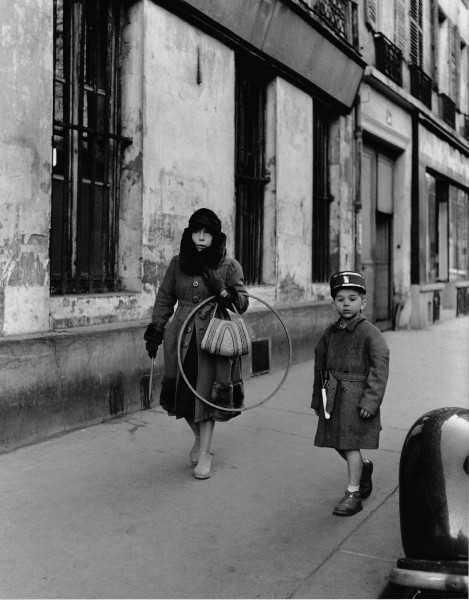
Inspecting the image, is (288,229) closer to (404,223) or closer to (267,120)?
(267,120)

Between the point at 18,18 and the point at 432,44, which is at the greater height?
the point at 432,44

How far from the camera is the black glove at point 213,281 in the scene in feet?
14.1

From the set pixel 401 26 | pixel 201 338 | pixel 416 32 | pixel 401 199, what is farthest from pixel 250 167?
pixel 416 32

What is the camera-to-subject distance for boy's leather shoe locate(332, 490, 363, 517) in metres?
3.70

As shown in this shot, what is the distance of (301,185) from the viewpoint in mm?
9359

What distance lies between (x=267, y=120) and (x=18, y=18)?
4.33 meters

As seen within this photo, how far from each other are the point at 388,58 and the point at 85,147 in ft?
27.0

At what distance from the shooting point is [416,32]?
14164 mm

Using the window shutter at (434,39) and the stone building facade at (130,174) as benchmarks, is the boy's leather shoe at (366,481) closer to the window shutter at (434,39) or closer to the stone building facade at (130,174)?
the stone building facade at (130,174)

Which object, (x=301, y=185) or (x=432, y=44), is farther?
(x=432, y=44)

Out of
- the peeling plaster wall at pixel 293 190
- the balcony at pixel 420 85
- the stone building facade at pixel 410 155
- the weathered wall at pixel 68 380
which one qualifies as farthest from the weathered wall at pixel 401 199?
the weathered wall at pixel 68 380

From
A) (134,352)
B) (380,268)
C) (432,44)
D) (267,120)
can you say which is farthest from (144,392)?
(432,44)

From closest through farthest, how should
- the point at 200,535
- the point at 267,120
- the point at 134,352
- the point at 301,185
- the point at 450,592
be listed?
the point at 450,592 < the point at 200,535 < the point at 134,352 < the point at 267,120 < the point at 301,185

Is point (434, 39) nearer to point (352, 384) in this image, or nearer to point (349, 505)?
point (352, 384)
